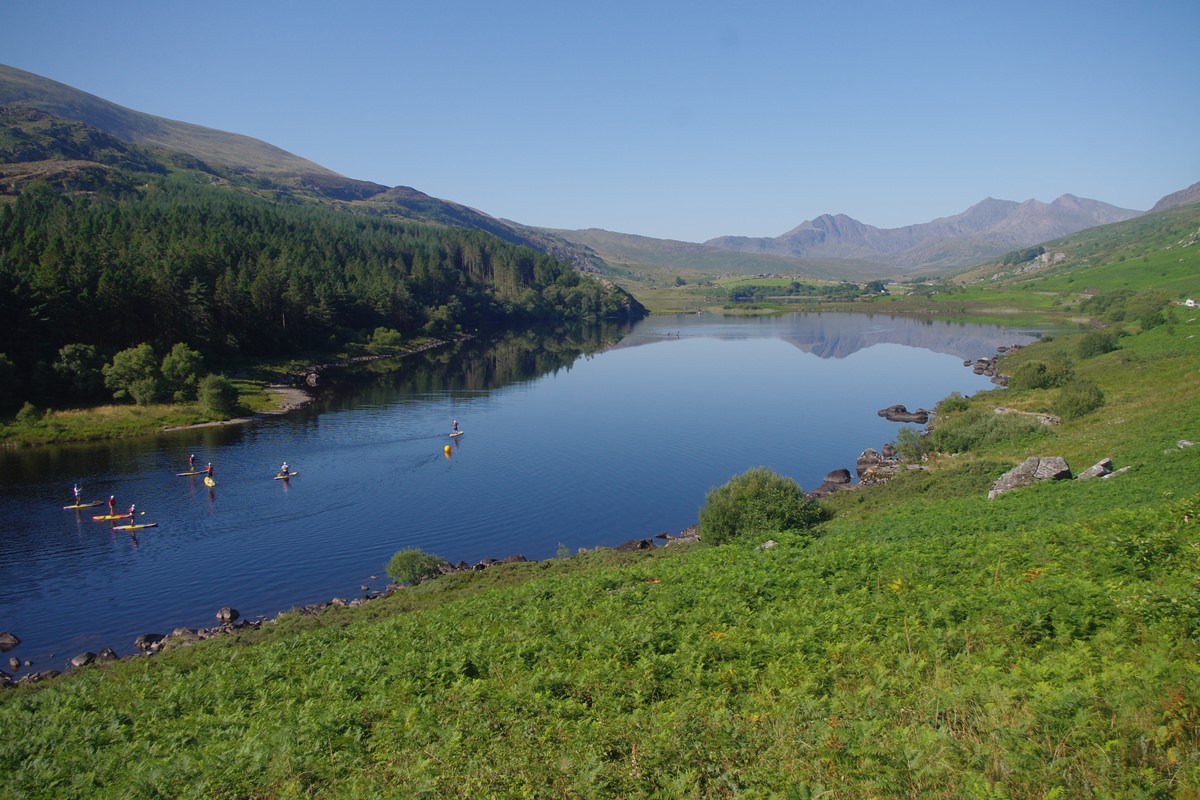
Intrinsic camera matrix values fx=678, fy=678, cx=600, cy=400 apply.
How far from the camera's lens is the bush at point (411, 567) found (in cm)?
3466

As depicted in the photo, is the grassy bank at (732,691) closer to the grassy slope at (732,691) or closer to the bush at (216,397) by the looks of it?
the grassy slope at (732,691)

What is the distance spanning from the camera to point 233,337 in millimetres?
94312

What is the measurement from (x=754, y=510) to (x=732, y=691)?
19373 mm

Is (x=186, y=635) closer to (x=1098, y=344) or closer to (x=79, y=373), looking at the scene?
(x=79, y=373)

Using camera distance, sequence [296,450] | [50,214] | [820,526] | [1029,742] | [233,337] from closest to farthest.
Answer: [1029,742]
[820,526]
[296,450]
[233,337]
[50,214]

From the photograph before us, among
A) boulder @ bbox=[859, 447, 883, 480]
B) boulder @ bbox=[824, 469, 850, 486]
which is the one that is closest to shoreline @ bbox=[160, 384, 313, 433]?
boulder @ bbox=[824, 469, 850, 486]

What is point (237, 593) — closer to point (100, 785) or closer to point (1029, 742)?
point (100, 785)

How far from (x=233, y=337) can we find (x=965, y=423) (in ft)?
296

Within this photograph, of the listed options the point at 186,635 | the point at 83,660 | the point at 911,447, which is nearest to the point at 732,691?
the point at 186,635

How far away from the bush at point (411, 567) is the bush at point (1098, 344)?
92053 mm

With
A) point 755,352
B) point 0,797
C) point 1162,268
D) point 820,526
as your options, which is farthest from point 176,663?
point 1162,268

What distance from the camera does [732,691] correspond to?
40.3 ft

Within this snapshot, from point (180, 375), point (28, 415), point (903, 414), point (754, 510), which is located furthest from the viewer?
point (903, 414)

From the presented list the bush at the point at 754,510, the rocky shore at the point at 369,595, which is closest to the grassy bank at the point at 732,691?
the rocky shore at the point at 369,595
